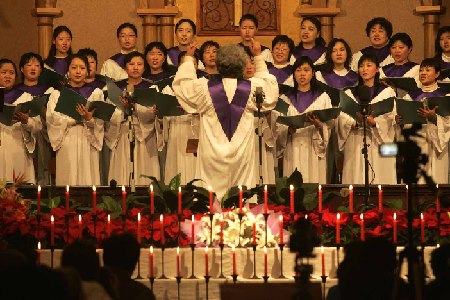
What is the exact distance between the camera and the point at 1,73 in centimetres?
1421

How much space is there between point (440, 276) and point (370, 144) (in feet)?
23.8

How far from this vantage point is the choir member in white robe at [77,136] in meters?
14.0

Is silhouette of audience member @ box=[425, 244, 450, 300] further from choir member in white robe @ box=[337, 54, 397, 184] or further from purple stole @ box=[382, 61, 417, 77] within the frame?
purple stole @ box=[382, 61, 417, 77]

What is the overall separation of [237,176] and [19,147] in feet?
13.4

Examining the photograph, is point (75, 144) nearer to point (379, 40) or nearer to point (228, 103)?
point (379, 40)

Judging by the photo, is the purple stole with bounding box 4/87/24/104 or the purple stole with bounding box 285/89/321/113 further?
the purple stole with bounding box 4/87/24/104

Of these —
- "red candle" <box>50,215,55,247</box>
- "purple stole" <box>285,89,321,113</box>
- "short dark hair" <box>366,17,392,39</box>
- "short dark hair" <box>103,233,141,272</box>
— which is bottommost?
"red candle" <box>50,215,55,247</box>

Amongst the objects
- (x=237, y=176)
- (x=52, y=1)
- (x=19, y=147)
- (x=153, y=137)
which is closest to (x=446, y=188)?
(x=237, y=176)

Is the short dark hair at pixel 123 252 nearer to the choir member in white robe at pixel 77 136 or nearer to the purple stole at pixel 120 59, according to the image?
the choir member in white robe at pixel 77 136

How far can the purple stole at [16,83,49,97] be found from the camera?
14.3m

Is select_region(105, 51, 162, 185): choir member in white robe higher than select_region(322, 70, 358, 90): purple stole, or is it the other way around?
select_region(322, 70, 358, 90): purple stole

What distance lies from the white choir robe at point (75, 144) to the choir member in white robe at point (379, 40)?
2806 mm

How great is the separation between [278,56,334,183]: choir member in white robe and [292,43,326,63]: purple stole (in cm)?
73

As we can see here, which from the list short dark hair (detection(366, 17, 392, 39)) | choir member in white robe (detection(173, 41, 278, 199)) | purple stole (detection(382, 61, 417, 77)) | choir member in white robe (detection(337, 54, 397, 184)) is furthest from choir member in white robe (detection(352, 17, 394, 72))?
choir member in white robe (detection(173, 41, 278, 199))
